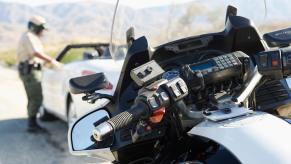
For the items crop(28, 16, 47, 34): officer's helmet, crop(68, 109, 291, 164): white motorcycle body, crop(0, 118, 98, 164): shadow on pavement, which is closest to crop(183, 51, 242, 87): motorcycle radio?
crop(68, 109, 291, 164): white motorcycle body

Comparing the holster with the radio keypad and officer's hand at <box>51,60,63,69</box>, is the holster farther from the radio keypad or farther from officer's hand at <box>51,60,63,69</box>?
the radio keypad

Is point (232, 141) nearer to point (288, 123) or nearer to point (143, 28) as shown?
point (288, 123)

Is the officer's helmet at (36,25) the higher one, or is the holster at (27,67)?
the officer's helmet at (36,25)

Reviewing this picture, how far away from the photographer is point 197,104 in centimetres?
217

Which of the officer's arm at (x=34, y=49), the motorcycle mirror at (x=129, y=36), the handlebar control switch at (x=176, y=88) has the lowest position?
the officer's arm at (x=34, y=49)

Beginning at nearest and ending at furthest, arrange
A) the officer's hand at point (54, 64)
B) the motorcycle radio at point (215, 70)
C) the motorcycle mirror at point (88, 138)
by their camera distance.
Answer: the motorcycle radio at point (215, 70) → the motorcycle mirror at point (88, 138) → the officer's hand at point (54, 64)

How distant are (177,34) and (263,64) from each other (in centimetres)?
82

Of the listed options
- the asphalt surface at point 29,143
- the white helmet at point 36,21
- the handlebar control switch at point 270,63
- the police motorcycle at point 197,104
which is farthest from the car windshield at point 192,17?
the white helmet at point 36,21

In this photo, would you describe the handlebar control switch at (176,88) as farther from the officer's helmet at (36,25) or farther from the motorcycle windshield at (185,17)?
the officer's helmet at (36,25)

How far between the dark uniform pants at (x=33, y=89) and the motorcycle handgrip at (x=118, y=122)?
6.82m

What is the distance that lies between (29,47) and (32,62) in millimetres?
262

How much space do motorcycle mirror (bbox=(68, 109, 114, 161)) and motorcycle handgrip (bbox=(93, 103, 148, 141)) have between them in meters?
0.63

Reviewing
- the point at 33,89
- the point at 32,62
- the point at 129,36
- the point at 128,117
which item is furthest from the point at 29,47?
the point at 128,117

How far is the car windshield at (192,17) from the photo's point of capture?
2.79 meters
